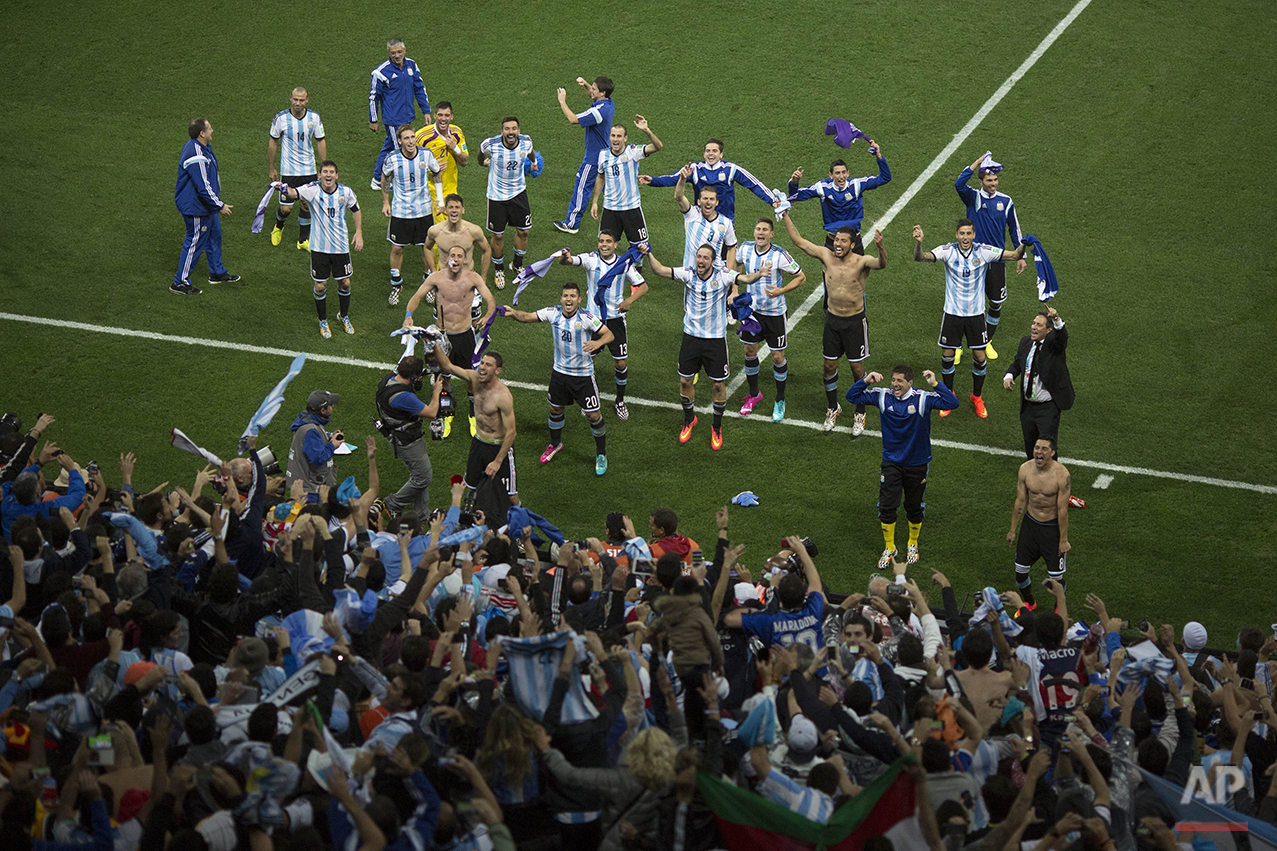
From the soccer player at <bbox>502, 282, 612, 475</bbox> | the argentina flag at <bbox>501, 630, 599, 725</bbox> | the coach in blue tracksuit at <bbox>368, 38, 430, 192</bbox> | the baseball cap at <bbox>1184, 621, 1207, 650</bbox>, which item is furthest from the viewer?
the coach in blue tracksuit at <bbox>368, 38, 430, 192</bbox>

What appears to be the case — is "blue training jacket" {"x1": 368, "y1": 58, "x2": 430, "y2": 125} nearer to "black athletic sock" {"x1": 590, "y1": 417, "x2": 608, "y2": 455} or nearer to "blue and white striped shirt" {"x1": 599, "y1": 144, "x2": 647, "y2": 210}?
"blue and white striped shirt" {"x1": 599, "y1": 144, "x2": 647, "y2": 210}

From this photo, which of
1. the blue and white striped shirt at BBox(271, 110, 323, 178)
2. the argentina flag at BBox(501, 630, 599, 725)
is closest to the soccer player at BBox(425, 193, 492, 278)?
the blue and white striped shirt at BBox(271, 110, 323, 178)

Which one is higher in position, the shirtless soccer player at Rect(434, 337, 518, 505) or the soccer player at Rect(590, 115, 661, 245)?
the soccer player at Rect(590, 115, 661, 245)

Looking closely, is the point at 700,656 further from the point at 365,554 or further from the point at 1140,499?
the point at 1140,499

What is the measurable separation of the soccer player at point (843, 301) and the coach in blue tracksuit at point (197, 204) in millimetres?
7721

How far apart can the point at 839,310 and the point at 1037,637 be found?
20.5ft

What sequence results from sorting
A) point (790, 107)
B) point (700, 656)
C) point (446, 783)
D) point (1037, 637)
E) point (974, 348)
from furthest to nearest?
point (790, 107) → point (974, 348) → point (1037, 637) → point (700, 656) → point (446, 783)

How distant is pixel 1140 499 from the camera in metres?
14.4

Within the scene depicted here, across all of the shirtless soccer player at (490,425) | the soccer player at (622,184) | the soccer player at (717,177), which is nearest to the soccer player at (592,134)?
the soccer player at (622,184)

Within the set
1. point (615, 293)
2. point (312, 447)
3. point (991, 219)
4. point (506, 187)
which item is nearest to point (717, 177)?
point (615, 293)

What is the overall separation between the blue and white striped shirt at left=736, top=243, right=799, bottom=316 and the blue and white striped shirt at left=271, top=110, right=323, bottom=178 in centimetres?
696

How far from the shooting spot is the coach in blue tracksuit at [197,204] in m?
17.1

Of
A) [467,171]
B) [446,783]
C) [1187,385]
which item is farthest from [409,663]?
[467,171]

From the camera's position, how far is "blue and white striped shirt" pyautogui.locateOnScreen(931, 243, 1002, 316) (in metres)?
15.2
